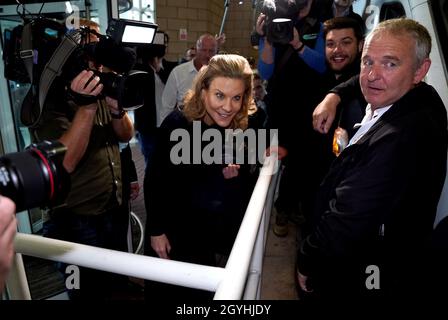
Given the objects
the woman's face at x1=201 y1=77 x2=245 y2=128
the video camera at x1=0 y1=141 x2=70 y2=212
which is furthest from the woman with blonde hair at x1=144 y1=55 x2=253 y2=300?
the video camera at x1=0 y1=141 x2=70 y2=212

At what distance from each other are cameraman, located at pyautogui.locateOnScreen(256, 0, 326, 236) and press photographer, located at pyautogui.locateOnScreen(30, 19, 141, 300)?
Result: 41.3 inches

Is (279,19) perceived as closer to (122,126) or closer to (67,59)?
(122,126)

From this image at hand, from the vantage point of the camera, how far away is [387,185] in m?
1.07

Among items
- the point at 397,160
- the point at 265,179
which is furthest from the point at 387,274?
the point at 265,179

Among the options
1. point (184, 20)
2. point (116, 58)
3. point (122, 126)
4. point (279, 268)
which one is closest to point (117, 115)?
point (122, 126)

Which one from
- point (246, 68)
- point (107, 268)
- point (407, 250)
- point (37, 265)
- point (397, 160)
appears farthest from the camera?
point (37, 265)

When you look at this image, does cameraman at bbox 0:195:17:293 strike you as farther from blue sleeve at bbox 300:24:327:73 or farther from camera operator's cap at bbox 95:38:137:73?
blue sleeve at bbox 300:24:327:73

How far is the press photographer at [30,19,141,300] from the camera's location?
133 cm

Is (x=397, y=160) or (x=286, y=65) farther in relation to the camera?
(x=286, y=65)

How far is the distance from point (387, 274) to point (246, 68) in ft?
3.49

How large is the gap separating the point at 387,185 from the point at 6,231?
104 centimetres

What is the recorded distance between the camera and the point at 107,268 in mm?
902

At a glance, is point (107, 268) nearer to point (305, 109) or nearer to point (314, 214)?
point (314, 214)
